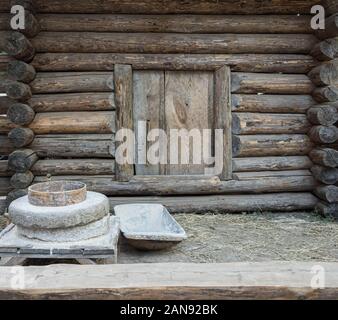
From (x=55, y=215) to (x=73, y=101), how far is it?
8.89 ft

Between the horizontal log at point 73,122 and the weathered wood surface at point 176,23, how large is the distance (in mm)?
1265

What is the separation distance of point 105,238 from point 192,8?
3824 millimetres

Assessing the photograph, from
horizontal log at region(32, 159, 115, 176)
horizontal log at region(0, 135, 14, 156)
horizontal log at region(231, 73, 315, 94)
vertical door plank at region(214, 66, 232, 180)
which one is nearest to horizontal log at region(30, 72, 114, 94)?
horizontal log at region(0, 135, 14, 156)

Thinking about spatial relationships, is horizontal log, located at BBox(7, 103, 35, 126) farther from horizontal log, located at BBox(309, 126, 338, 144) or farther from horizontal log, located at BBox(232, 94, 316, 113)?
horizontal log, located at BBox(309, 126, 338, 144)

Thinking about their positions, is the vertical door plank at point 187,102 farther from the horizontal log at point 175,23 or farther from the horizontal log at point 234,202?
the horizontal log at point 175,23

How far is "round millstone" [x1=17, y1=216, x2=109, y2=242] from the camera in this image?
4.12 meters

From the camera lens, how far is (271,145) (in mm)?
6621

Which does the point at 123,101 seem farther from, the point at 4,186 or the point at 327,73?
the point at 327,73

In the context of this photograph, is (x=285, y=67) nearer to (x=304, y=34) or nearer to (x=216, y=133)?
(x=304, y=34)

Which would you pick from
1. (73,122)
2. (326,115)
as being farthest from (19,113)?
(326,115)

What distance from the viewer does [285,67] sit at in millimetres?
6562

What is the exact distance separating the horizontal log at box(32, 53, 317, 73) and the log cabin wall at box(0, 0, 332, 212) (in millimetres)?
15

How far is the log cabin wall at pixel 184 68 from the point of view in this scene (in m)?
6.26

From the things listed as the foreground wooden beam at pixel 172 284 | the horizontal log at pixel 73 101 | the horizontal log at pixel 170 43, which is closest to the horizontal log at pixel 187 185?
the horizontal log at pixel 73 101
